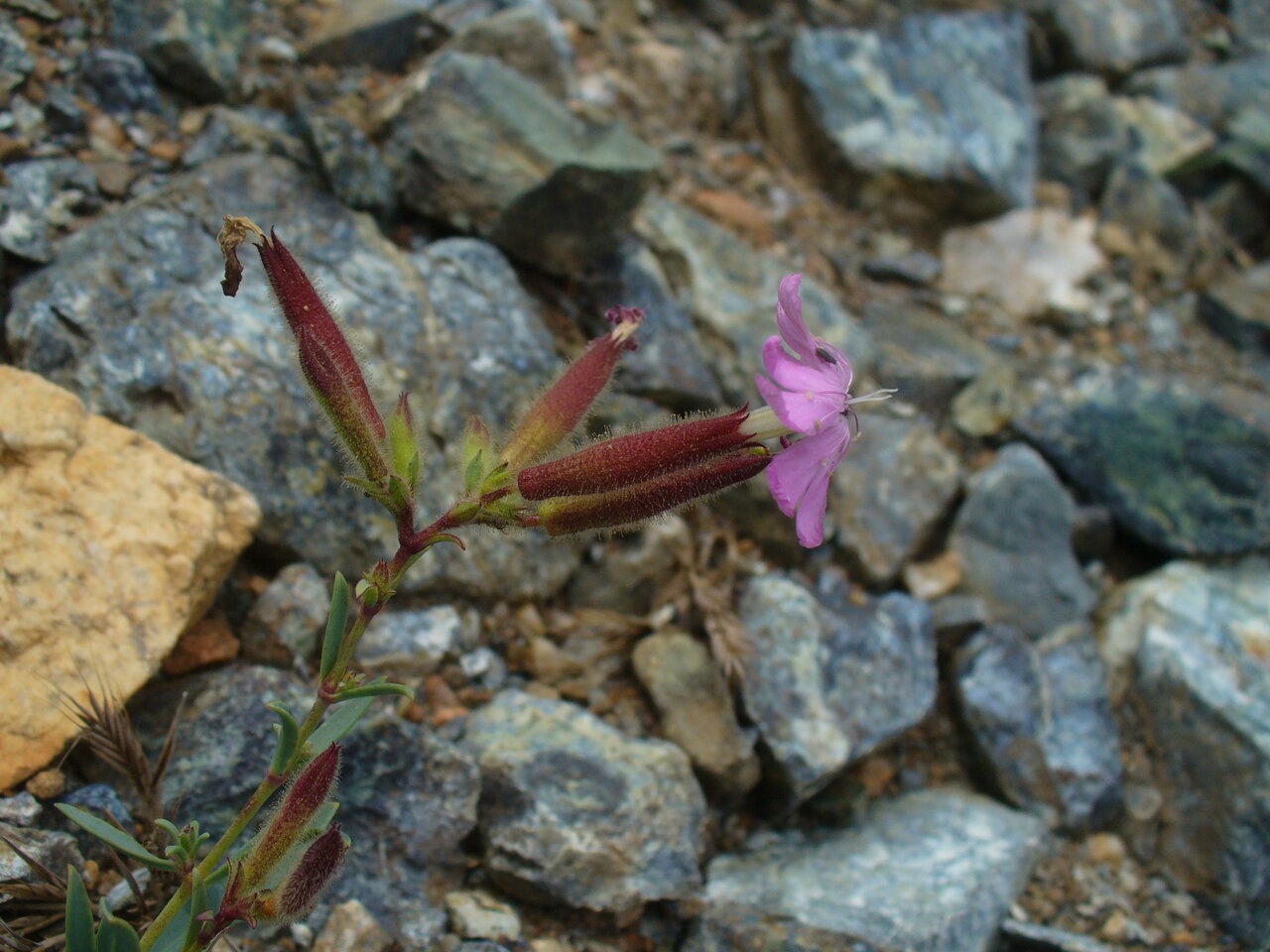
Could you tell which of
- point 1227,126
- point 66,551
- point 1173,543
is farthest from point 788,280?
point 1227,126

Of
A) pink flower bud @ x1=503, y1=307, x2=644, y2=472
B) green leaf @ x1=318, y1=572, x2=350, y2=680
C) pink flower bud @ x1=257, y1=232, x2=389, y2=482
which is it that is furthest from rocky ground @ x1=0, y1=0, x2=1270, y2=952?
pink flower bud @ x1=503, y1=307, x2=644, y2=472

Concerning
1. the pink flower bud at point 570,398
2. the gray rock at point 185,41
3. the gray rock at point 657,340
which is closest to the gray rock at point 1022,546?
the gray rock at point 657,340

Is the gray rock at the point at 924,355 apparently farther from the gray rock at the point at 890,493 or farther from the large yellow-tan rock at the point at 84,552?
the large yellow-tan rock at the point at 84,552

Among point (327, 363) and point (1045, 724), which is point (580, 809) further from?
point (1045, 724)

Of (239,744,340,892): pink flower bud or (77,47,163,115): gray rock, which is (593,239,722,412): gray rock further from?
(239,744,340,892): pink flower bud

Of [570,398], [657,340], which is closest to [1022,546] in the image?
[657,340]

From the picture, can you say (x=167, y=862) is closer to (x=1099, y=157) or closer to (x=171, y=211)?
(x=171, y=211)
